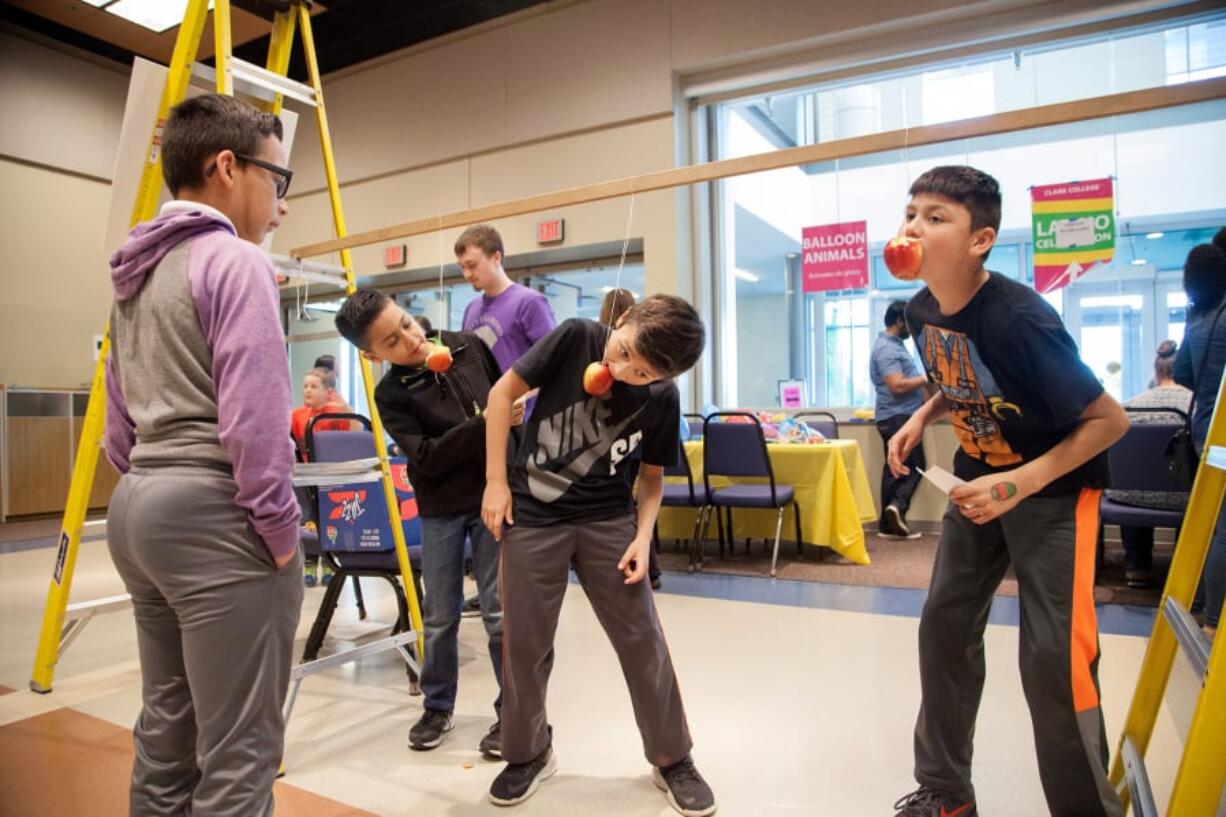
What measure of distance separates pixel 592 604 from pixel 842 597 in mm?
2387

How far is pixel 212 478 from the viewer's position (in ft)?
3.72

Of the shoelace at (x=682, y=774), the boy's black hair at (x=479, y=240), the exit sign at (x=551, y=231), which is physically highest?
the exit sign at (x=551, y=231)

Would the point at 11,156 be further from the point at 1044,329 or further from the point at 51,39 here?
the point at 1044,329

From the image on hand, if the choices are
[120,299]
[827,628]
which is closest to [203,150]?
[120,299]

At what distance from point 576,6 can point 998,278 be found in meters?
5.92

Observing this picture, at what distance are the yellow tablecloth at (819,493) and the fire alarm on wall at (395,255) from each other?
156 inches

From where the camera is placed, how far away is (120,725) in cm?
239

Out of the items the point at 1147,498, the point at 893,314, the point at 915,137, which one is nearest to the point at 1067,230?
the point at 893,314

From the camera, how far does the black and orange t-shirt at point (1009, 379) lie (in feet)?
4.53

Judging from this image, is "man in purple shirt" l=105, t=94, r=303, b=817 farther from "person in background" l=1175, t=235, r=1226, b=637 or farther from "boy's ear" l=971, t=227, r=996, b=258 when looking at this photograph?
"person in background" l=1175, t=235, r=1226, b=637

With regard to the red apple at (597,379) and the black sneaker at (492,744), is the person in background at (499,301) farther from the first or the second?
the black sneaker at (492,744)

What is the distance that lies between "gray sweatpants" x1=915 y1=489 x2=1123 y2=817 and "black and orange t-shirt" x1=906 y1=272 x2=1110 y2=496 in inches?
3.2

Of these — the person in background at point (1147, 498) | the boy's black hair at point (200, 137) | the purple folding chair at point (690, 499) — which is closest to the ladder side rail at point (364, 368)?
the boy's black hair at point (200, 137)

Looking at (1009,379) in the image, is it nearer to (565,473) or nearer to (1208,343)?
(565,473)
